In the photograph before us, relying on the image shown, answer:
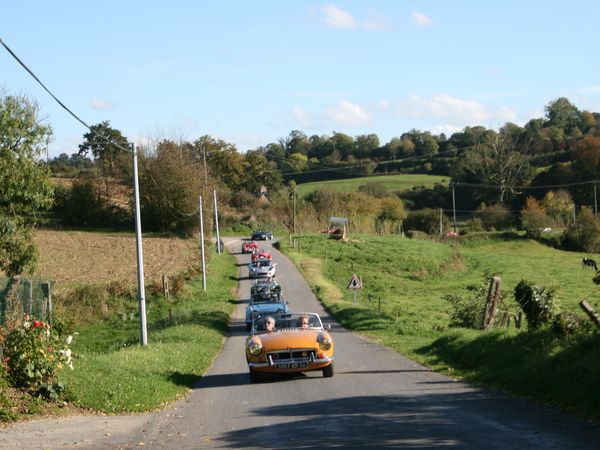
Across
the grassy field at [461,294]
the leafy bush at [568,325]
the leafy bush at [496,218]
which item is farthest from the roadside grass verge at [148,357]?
the leafy bush at [496,218]

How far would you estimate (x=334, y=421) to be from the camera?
38.4 feet

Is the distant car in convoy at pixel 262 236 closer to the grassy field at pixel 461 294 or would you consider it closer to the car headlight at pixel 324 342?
the grassy field at pixel 461 294

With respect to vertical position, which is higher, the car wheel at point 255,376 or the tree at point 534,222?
the tree at point 534,222

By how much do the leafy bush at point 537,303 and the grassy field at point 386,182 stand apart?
109260 millimetres

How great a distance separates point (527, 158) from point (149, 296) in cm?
8813

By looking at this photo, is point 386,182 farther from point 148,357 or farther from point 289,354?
point 289,354

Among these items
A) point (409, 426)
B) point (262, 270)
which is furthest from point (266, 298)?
point (409, 426)

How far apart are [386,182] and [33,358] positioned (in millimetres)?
126484

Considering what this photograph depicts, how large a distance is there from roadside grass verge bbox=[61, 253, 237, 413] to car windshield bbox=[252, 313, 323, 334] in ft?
6.07

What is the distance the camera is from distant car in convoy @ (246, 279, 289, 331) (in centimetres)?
3306

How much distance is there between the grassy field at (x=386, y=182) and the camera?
13388 centimetres

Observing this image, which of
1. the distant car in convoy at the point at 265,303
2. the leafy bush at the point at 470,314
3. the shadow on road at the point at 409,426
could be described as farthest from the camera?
the distant car in convoy at the point at 265,303

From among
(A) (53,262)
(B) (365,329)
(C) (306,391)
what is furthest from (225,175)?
(C) (306,391)

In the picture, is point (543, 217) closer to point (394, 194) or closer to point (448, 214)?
point (448, 214)
